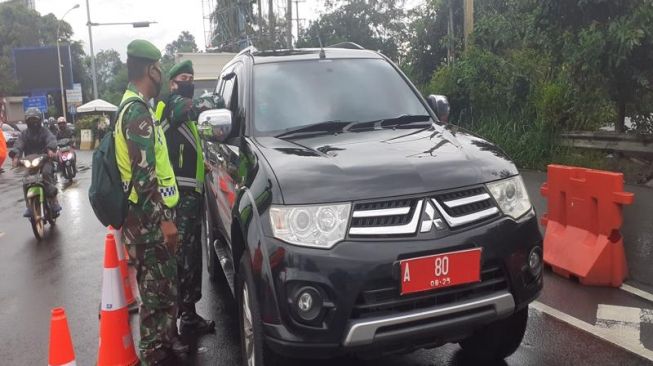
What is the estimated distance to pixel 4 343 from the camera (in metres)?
4.57

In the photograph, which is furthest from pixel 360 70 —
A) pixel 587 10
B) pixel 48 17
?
pixel 48 17

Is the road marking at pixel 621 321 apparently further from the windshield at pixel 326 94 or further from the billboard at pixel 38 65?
the billboard at pixel 38 65

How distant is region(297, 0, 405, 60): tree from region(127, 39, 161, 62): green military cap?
31473 mm

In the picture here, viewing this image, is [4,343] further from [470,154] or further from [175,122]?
[470,154]

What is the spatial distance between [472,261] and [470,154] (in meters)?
0.67

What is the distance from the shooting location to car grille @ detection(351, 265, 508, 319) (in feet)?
9.09

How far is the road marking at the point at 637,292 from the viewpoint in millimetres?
4723

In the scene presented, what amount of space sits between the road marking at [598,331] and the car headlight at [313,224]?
2344 millimetres

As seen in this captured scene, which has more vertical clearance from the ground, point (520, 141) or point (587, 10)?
point (587, 10)

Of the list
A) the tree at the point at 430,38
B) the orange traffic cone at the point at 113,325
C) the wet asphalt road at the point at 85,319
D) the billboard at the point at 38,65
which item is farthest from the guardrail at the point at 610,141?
the billboard at the point at 38,65

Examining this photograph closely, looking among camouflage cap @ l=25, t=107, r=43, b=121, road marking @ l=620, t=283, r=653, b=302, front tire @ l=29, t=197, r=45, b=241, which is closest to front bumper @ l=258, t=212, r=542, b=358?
road marking @ l=620, t=283, r=653, b=302

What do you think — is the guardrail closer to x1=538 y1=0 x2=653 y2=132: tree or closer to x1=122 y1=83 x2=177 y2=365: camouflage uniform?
x1=538 y1=0 x2=653 y2=132: tree

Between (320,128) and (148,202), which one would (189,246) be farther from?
(320,128)

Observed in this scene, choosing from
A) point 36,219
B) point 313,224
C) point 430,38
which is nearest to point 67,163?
point 36,219
